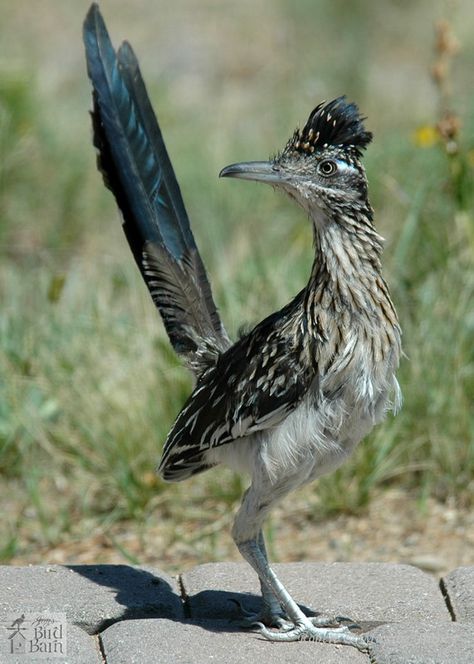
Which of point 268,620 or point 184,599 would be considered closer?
point 268,620

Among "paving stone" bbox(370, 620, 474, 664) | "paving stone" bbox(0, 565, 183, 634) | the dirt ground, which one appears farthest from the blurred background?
"paving stone" bbox(370, 620, 474, 664)

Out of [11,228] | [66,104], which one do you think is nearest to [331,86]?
[66,104]

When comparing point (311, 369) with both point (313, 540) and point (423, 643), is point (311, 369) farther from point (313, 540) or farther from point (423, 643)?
point (313, 540)

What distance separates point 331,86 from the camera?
11.4 meters

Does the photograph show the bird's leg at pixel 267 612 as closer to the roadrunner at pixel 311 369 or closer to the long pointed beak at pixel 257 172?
the roadrunner at pixel 311 369

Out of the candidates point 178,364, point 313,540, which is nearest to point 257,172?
point 178,364

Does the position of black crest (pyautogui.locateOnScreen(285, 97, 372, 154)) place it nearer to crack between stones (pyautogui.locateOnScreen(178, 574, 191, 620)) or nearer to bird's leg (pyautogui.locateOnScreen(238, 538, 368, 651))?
bird's leg (pyautogui.locateOnScreen(238, 538, 368, 651))

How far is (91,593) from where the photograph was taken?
430 centimetres

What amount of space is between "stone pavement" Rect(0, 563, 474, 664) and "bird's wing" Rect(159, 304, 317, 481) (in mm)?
488

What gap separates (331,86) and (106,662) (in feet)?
27.9

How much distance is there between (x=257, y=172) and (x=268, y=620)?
5.46 ft

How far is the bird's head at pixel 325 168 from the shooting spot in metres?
3.94

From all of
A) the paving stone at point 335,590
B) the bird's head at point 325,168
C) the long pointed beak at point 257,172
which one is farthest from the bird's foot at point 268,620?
the long pointed beak at point 257,172

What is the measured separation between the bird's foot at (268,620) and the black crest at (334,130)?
5.60 ft
